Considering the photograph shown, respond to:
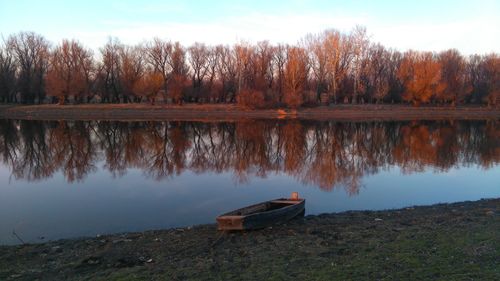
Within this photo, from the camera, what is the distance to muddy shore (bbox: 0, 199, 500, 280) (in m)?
8.24

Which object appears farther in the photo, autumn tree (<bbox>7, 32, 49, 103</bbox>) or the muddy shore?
autumn tree (<bbox>7, 32, 49, 103</bbox>)

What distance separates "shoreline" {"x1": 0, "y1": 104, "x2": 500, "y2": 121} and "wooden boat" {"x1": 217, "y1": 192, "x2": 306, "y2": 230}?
2010 inches

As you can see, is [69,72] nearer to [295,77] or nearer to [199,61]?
[199,61]

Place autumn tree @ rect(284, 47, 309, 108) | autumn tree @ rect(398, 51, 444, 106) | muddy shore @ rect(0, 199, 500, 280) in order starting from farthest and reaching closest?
1. autumn tree @ rect(398, 51, 444, 106)
2. autumn tree @ rect(284, 47, 309, 108)
3. muddy shore @ rect(0, 199, 500, 280)

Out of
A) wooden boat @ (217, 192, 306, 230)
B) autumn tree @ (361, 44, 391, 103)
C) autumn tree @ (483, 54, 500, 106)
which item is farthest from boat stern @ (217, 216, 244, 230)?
autumn tree @ (483, 54, 500, 106)

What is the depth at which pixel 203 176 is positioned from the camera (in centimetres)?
2222

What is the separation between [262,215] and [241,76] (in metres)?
69.7

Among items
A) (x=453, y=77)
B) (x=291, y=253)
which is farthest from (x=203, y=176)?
(x=453, y=77)

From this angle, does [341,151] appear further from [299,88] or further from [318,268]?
[299,88]

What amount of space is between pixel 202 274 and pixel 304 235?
4000mm

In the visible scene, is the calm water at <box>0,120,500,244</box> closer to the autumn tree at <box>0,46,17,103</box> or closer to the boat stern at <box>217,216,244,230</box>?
the boat stern at <box>217,216,244,230</box>

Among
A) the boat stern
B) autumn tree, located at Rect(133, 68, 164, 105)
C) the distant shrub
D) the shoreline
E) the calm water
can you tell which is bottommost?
the calm water

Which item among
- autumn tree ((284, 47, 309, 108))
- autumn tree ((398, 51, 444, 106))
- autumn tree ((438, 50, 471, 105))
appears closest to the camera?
autumn tree ((284, 47, 309, 108))

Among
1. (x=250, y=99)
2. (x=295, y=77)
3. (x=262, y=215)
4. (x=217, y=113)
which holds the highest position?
(x=295, y=77)
